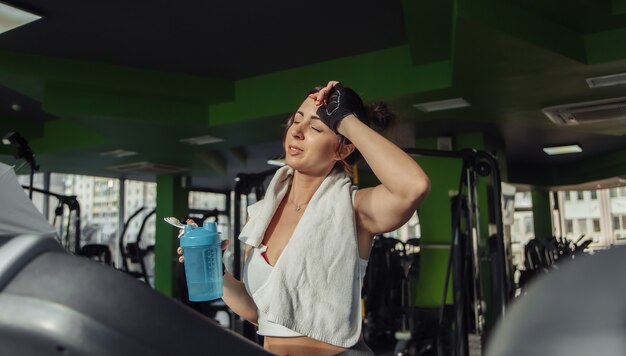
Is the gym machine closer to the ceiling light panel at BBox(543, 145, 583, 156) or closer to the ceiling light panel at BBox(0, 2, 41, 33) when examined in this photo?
the ceiling light panel at BBox(0, 2, 41, 33)

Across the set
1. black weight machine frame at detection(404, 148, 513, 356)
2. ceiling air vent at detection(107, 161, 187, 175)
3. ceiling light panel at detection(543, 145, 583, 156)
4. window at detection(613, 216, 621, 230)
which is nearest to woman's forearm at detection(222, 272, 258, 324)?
black weight machine frame at detection(404, 148, 513, 356)

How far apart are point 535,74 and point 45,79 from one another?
14.2 feet

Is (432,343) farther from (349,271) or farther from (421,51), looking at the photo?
(349,271)

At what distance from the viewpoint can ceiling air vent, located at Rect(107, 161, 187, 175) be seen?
358 inches

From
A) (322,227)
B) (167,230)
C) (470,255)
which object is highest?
(167,230)

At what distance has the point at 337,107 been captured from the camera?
1.23 m

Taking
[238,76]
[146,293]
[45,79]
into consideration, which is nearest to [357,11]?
[238,76]

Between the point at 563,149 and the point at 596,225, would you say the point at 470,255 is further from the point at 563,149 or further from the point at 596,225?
the point at 596,225

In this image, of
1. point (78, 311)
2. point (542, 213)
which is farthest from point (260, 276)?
point (542, 213)

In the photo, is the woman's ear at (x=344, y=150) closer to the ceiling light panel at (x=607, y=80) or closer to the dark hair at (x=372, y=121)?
the dark hair at (x=372, y=121)

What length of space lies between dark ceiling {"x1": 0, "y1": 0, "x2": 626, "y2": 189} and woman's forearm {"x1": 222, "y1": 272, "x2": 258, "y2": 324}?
1605 millimetres

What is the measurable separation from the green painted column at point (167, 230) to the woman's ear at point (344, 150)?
9.29 meters

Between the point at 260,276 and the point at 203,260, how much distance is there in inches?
7.8

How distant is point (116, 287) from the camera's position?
0.37m
